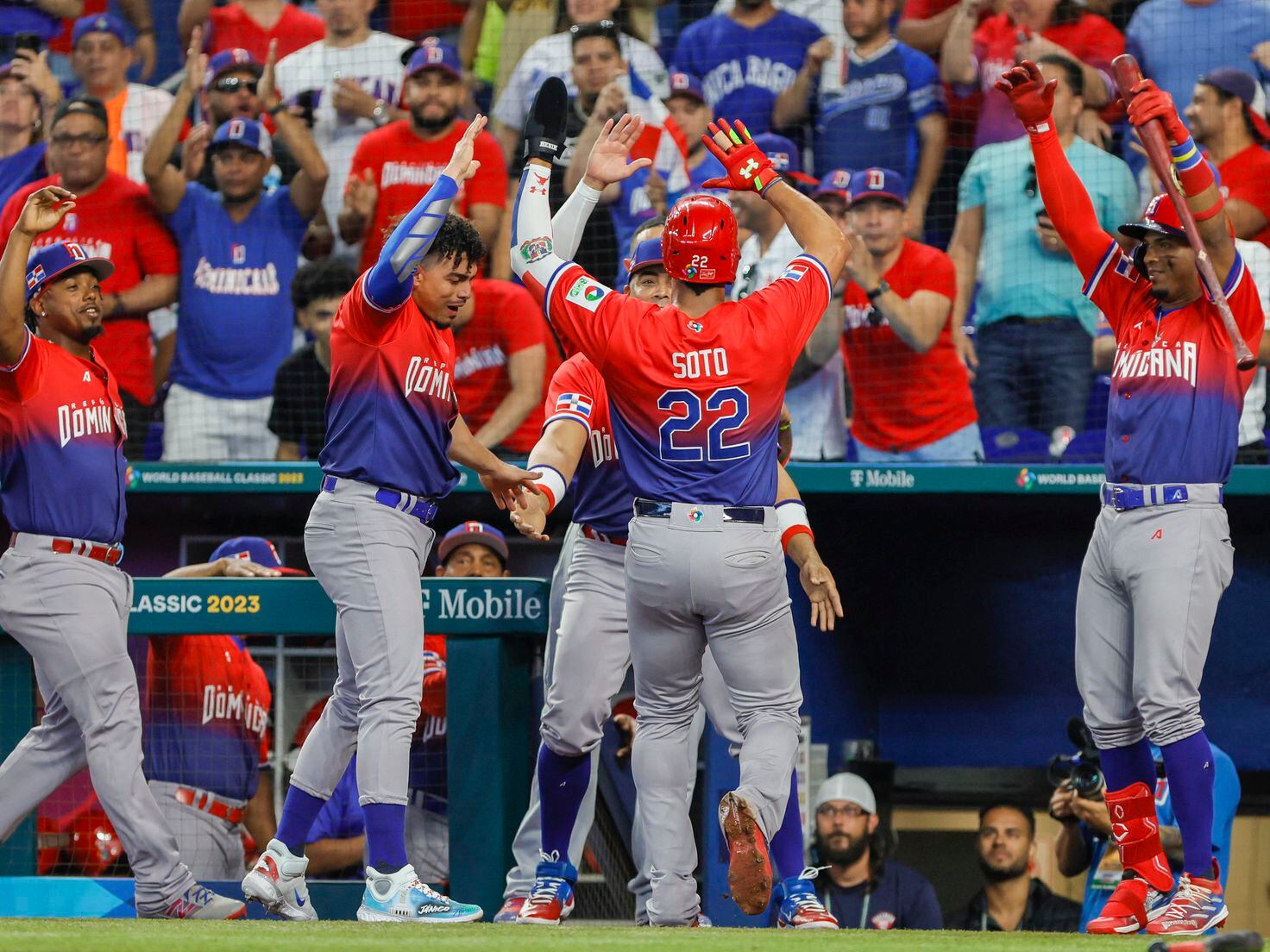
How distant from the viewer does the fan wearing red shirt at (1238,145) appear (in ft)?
23.3

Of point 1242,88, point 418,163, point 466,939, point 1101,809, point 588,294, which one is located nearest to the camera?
point 466,939

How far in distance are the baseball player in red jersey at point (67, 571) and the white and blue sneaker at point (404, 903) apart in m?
0.42

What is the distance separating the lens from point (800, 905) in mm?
4473

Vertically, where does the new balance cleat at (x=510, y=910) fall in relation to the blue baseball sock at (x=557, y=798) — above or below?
below

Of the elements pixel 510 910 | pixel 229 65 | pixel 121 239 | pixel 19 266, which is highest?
pixel 229 65

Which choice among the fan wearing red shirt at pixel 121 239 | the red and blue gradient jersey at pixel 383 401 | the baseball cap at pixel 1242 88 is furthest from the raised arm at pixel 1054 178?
the fan wearing red shirt at pixel 121 239

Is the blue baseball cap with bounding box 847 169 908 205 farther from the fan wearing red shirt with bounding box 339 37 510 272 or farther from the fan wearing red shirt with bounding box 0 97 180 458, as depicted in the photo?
the fan wearing red shirt with bounding box 0 97 180 458

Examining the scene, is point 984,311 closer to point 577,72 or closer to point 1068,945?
point 577,72

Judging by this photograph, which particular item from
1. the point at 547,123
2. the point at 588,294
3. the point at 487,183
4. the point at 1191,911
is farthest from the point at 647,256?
the point at 487,183

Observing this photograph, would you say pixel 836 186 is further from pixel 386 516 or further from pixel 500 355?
pixel 386 516

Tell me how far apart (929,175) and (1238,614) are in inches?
101

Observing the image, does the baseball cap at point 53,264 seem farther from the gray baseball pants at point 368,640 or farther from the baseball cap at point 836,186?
the baseball cap at point 836,186

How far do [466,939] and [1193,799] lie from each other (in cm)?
194

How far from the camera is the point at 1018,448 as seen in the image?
712 centimetres
